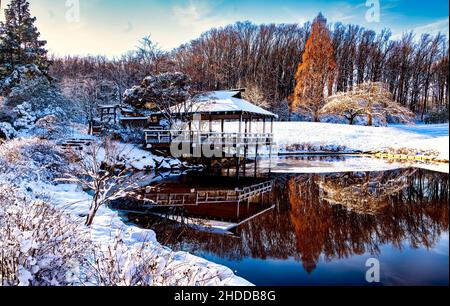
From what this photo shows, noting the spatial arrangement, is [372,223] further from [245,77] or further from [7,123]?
[7,123]

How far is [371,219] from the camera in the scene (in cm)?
495

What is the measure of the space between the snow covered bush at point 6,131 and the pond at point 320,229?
5.02 meters

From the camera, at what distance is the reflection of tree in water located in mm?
3473

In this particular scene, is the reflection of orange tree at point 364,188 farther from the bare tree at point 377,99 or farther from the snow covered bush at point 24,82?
the snow covered bush at point 24,82

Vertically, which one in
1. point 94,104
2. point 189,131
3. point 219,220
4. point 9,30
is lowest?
point 219,220

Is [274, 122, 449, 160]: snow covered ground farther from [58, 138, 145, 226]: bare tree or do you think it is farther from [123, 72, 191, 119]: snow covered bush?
[58, 138, 145, 226]: bare tree

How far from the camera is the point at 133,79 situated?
5.87 meters

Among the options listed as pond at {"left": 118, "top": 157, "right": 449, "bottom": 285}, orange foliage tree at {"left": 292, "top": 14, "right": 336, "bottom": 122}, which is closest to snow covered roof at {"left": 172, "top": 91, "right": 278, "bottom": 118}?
orange foliage tree at {"left": 292, "top": 14, "right": 336, "bottom": 122}

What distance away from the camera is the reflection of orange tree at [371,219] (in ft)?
10.0

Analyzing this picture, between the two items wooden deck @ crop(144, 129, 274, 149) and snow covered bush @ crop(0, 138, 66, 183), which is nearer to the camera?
snow covered bush @ crop(0, 138, 66, 183)

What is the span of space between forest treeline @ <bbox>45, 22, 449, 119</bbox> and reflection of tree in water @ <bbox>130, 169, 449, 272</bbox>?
1636 millimetres
